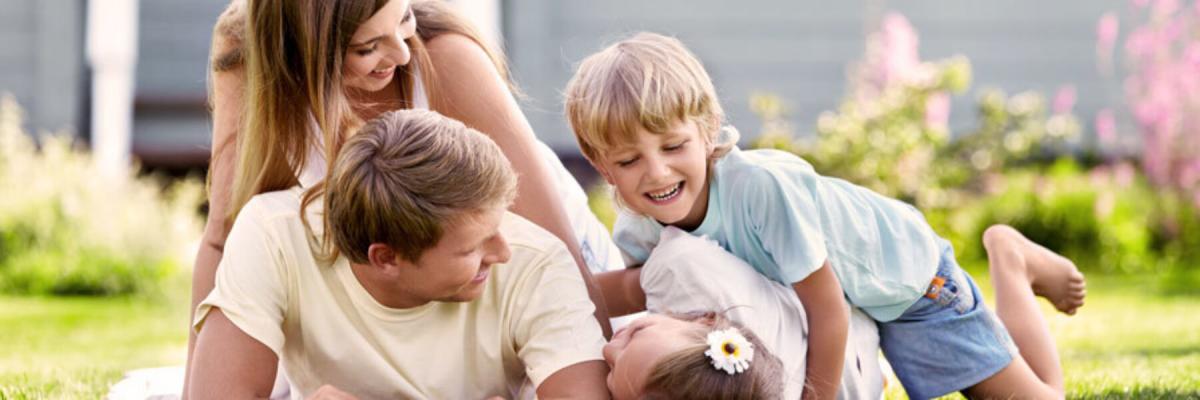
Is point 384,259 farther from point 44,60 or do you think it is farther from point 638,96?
point 44,60

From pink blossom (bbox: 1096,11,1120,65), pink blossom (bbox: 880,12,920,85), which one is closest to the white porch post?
pink blossom (bbox: 880,12,920,85)

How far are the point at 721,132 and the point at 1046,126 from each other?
261 inches

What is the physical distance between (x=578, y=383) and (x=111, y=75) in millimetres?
9079

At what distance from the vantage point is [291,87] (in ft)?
10.1

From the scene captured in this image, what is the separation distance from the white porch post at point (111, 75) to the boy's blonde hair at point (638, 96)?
8.44 metres

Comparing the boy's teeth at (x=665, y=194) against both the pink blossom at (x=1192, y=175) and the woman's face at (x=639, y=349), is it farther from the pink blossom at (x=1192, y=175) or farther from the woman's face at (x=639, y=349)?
the pink blossom at (x=1192, y=175)

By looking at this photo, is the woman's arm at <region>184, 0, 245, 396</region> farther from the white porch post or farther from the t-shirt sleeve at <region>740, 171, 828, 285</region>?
the white porch post

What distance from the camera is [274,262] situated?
272 cm

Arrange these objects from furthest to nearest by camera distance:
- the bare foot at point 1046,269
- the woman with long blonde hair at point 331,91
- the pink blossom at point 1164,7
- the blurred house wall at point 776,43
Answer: the blurred house wall at point 776,43 → the pink blossom at point 1164,7 → the bare foot at point 1046,269 → the woman with long blonde hair at point 331,91

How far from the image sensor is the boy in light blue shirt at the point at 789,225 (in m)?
2.94

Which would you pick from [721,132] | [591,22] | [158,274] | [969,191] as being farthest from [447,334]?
[591,22]

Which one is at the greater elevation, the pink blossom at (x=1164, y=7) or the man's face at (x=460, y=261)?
the pink blossom at (x=1164, y=7)

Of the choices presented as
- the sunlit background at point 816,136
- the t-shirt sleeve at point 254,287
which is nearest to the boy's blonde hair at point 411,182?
the t-shirt sleeve at point 254,287

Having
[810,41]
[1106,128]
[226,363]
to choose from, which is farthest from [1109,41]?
[226,363]
